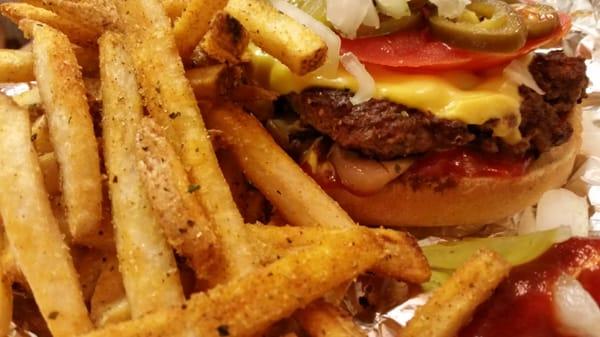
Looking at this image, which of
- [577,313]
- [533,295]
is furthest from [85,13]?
[577,313]

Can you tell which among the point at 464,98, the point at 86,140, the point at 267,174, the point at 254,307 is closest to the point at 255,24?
the point at 267,174

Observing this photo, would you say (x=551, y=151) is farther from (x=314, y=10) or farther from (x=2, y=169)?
(x=2, y=169)

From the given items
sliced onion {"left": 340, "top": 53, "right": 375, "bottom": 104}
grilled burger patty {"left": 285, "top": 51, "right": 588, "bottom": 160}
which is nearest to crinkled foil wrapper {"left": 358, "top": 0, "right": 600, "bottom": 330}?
grilled burger patty {"left": 285, "top": 51, "right": 588, "bottom": 160}

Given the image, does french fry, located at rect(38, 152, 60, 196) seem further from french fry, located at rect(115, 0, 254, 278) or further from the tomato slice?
the tomato slice

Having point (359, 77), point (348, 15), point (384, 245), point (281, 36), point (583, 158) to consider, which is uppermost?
point (281, 36)

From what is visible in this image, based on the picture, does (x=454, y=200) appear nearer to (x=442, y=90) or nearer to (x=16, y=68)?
(x=442, y=90)

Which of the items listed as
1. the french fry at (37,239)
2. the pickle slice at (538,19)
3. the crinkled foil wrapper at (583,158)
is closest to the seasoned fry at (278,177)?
the crinkled foil wrapper at (583,158)

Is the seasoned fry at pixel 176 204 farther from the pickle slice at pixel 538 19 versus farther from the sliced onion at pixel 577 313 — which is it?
the pickle slice at pixel 538 19
